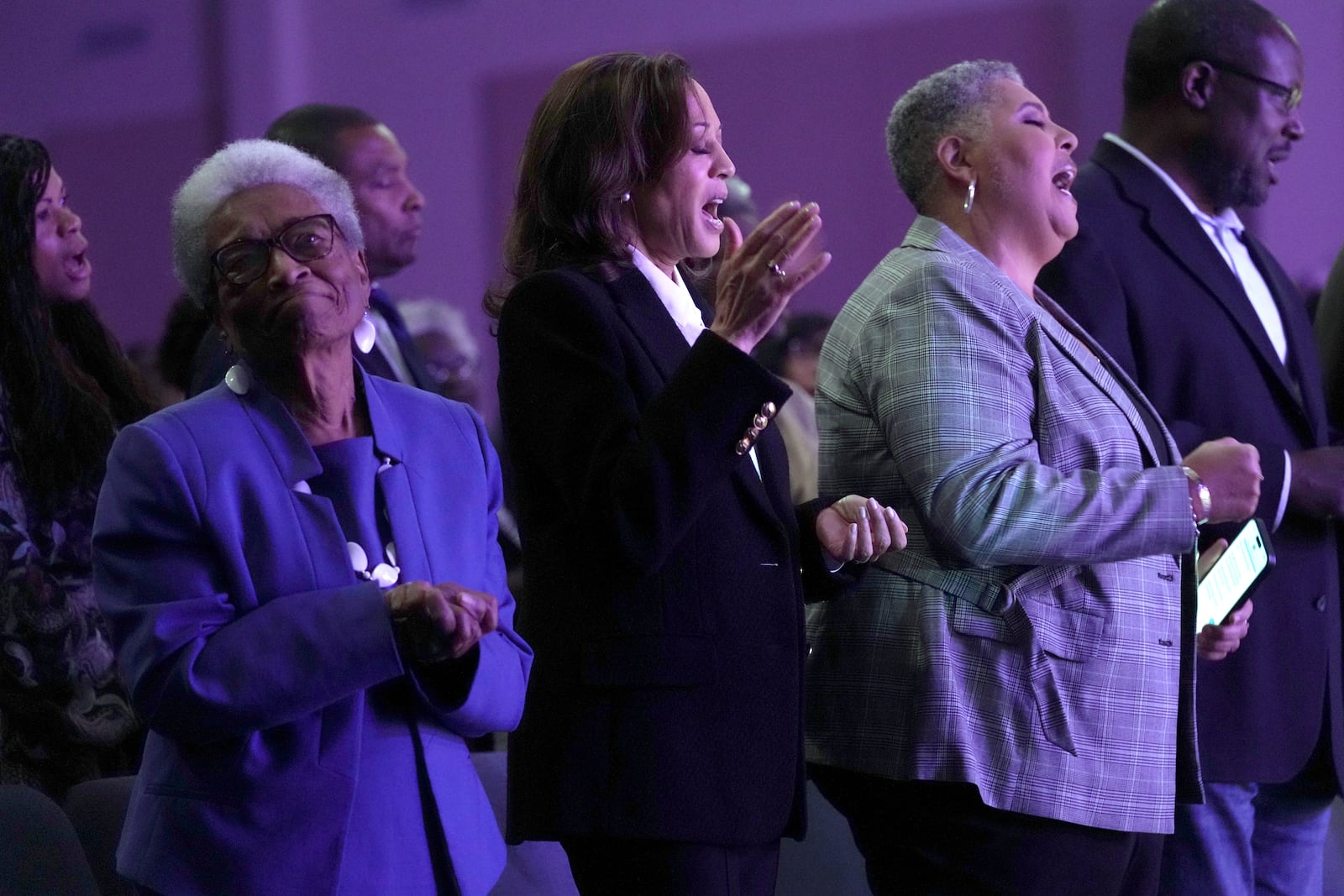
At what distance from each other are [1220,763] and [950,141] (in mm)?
1038

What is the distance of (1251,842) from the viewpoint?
8.25ft

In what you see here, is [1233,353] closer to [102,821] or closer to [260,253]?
[260,253]

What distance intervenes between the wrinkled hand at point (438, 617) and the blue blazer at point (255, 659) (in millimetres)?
21

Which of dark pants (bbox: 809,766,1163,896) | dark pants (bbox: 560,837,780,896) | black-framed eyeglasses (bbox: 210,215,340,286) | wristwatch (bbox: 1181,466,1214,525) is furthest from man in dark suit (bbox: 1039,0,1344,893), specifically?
black-framed eyeglasses (bbox: 210,215,340,286)

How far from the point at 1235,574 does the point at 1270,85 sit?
97cm

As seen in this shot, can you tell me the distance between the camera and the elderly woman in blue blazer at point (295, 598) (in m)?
1.42

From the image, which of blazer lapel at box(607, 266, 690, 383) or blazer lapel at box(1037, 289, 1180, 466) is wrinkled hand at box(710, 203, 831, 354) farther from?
blazer lapel at box(1037, 289, 1180, 466)

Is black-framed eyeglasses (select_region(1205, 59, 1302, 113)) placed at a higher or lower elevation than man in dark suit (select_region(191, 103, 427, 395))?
higher

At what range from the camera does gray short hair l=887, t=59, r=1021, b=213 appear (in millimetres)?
2188

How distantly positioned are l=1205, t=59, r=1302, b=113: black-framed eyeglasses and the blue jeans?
117 cm

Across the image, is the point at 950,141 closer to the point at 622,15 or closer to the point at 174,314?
the point at 174,314

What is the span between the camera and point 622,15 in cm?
701

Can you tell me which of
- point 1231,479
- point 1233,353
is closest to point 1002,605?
point 1231,479

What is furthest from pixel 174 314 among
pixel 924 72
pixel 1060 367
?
pixel 924 72
